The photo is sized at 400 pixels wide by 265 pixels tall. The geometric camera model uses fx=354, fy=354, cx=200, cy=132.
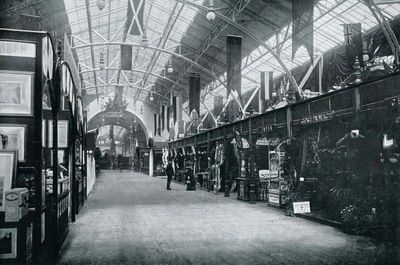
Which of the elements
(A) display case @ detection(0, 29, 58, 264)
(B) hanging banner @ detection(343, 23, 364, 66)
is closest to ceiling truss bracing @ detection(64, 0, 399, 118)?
(B) hanging banner @ detection(343, 23, 364, 66)

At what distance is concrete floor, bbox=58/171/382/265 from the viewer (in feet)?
15.1

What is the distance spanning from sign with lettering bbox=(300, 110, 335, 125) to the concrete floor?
217 centimetres

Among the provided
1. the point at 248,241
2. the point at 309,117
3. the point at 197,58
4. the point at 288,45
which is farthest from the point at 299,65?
the point at 248,241

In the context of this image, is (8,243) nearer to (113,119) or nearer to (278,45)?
(278,45)

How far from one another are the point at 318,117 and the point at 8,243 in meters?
6.20

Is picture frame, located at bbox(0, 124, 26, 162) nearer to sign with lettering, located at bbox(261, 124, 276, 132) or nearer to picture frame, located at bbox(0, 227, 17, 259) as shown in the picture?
picture frame, located at bbox(0, 227, 17, 259)

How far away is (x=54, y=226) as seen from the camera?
4445mm

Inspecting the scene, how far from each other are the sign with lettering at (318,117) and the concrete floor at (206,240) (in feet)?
7.10

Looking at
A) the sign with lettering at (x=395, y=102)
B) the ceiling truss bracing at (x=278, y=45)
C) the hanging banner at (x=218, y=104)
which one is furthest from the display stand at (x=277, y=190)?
the hanging banner at (x=218, y=104)

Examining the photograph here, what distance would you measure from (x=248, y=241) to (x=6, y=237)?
11.1ft

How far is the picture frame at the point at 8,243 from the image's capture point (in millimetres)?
3662

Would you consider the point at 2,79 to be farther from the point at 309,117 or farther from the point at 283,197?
the point at 283,197

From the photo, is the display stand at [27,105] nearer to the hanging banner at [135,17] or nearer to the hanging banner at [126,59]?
the hanging banner at [135,17]

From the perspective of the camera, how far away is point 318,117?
7641 millimetres
